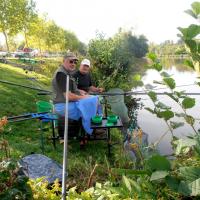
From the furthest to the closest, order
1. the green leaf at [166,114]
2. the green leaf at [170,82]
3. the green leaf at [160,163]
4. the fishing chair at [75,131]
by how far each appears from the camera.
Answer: the fishing chair at [75,131] → the green leaf at [166,114] → the green leaf at [170,82] → the green leaf at [160,163]

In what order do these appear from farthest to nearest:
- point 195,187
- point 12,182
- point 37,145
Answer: point 37,145, point 12,182, point 195,187

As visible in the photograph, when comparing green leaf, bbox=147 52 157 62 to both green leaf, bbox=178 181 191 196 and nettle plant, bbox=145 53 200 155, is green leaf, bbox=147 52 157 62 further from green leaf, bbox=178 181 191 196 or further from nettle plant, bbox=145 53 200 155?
green leaf, bbox=178 181 191 196

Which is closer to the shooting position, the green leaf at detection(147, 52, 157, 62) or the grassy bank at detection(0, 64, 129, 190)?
the green leaf at detection(147, 52, 157, 62)

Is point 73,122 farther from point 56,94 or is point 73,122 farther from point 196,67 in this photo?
point 196,67

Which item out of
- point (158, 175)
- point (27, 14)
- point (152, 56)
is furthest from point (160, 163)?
point (27, 14)

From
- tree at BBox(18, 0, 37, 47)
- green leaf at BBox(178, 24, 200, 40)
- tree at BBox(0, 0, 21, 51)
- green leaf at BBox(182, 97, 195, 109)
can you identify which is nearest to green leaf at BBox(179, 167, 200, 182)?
green leaf at BBox(182, 97, 195, 109)

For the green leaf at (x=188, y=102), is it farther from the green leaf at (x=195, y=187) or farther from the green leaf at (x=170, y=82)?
the green leaf at (x=195, y=187)

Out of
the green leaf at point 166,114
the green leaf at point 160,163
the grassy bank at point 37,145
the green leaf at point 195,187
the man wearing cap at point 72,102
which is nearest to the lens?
the green leaf at point 195,187

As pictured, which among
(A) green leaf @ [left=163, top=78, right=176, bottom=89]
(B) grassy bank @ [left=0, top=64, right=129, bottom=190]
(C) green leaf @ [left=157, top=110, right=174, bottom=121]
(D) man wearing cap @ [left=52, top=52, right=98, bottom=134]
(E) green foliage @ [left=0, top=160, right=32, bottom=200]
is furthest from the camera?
(D) man wearing cap @ [left=52, top=52, right=98, bottom=134]

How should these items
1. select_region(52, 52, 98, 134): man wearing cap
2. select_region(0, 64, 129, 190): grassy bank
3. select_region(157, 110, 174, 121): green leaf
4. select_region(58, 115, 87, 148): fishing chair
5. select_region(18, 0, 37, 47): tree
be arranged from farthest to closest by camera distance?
select_region(18, 0, 37, 47): tree, select_region(58, 115, 87, 148): fishing chair, select_region(52, 52, 98, 134): man wearing cap, select_region(0, 64, 129, 190): grassy bank, select_region(157, 110, 174, 121): green leaf

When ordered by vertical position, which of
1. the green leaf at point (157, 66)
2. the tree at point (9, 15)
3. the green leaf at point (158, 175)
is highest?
the tree at point (9, 15)

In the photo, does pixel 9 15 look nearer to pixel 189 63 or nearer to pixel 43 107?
pixel 43 107

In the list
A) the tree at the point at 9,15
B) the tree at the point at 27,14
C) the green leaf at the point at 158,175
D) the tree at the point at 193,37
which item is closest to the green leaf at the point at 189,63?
the tree at the point at 193,37

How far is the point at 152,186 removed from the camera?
1.34 m
